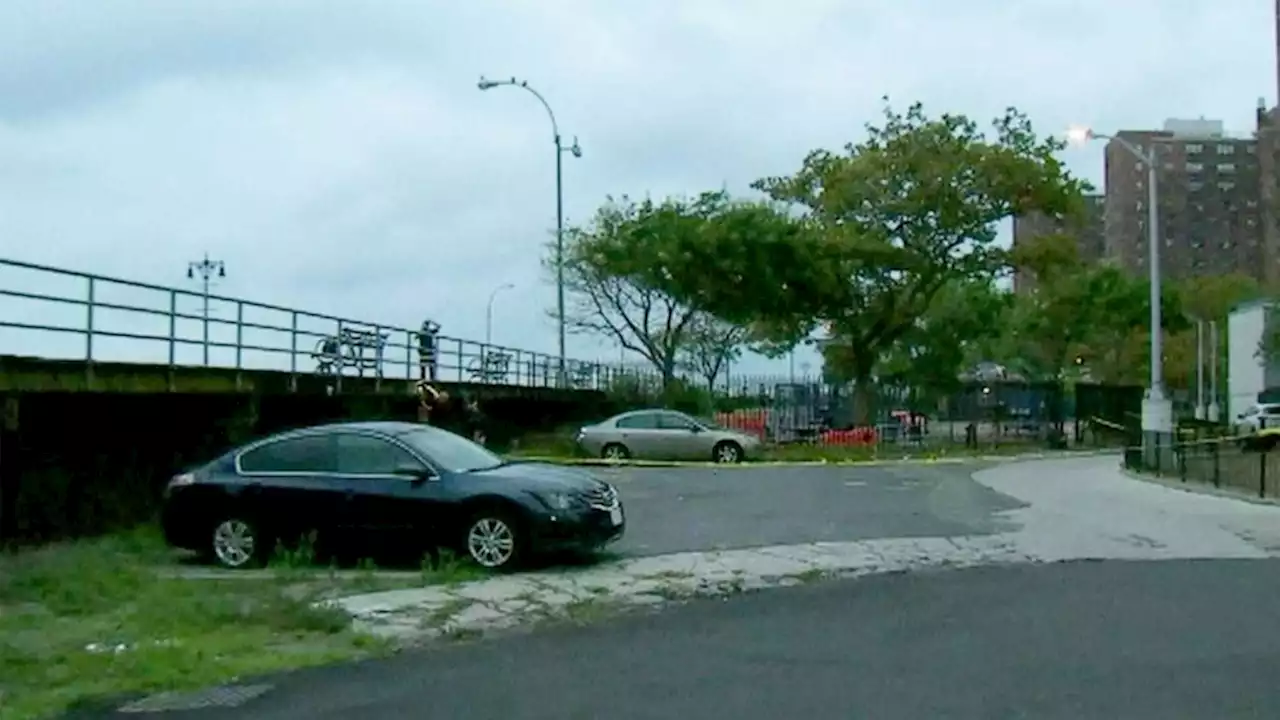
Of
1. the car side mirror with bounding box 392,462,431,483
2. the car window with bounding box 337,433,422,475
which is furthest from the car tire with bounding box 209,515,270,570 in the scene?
the car side mirror with bounding box 392,462,431,483

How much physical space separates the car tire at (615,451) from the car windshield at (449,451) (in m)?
21.2

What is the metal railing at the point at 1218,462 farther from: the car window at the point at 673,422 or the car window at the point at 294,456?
the car window at the point at 294,456

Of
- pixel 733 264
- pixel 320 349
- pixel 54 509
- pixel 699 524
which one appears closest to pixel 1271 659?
pixel 699 524

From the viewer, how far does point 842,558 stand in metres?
16.9

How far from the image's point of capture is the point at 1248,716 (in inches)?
329

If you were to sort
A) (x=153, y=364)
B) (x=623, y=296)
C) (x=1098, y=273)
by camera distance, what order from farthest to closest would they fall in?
1. (x=1098, y=273)
2. (x=623, y=296)
3. (x=153, y=364)

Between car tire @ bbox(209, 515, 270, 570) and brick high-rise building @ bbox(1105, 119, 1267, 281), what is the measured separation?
107 m

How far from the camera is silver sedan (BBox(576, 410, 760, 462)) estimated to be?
39.0 metres

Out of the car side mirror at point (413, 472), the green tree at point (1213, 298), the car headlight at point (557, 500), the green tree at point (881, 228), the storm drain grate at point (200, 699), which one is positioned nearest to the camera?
the storm drain grate at point (200, 699)

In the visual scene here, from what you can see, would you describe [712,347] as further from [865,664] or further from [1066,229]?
[865,664]

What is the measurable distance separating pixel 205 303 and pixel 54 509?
17.5ft

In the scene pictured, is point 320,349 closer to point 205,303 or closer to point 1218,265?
point 205,303

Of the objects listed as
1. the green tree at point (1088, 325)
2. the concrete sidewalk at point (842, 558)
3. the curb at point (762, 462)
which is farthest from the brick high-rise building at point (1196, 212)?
the concrete sidewalk at point (842, 558)

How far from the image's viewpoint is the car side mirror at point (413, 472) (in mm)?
16250
